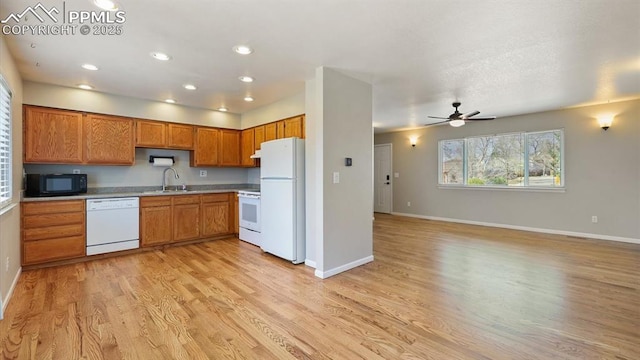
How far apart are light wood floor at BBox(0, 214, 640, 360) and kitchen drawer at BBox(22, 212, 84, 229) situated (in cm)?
58

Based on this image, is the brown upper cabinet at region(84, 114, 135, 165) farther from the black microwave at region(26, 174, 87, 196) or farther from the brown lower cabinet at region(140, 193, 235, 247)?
the brown lower cabinet at region(140, 193, 235, 247)

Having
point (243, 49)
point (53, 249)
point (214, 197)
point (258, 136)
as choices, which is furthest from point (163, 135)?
point (243, 49)

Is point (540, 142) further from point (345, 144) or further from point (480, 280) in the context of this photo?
point (345, 144)

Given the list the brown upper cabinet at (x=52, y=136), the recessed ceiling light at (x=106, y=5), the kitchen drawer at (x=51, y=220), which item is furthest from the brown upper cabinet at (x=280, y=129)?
the kitchen drawer at (x=51, y=220)

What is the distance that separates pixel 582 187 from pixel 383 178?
14.1ft

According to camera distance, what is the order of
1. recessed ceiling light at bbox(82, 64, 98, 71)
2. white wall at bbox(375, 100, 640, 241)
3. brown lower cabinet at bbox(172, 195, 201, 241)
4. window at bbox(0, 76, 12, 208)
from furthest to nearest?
white wall at bbox(375, 100, 640, 241), brown lower cabinet at bbox(172, 195, 201, 241), recessed ceiling light at bbox(82, 64, 98, 71), window at bbox(0, 76, 12, 208)

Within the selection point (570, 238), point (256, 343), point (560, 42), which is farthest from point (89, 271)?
point (570, 238)

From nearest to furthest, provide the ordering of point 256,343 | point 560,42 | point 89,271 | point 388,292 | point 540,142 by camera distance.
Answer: point 256,343 → point 560,42 → point 388,292 → point 89,271 → point 540,142

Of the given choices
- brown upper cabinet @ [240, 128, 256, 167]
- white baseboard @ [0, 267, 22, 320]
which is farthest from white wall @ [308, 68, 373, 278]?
white baseboard @ [0, 267, 22, 320]

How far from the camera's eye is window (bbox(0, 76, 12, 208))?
2.69 m

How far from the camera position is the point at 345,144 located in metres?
3.54

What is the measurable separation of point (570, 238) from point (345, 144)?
182 inches

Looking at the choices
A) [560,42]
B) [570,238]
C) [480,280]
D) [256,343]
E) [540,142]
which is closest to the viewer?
[256,343]

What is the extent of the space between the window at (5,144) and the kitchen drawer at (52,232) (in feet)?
2.63
